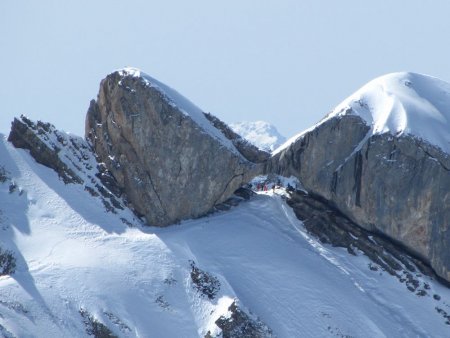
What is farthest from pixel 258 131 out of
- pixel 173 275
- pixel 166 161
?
pixel 173 275

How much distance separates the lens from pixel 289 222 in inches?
2130

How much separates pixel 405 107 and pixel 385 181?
4.71 m

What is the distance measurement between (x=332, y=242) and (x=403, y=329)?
7607mm

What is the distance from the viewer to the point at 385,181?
52.4 metres

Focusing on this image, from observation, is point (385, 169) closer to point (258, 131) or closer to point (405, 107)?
point (405, 107)

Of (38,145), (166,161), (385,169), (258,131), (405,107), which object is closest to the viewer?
(385,169)

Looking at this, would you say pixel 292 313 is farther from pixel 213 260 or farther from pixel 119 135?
pixel 119 135

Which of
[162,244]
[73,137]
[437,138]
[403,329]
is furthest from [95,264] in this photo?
[437,138]

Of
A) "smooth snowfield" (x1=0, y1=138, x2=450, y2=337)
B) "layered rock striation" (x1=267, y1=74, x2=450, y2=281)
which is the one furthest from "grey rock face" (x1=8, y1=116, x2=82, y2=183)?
"layered rock striation" (x1=267, y1=74, x2=450, y2=281)

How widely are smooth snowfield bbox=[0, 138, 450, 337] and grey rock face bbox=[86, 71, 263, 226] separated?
1.43 m

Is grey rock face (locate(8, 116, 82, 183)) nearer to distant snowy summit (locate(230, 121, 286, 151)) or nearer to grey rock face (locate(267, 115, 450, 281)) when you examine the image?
grey rock face (locate(267, 115, 450, 281))

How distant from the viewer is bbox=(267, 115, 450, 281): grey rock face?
51.5 metres

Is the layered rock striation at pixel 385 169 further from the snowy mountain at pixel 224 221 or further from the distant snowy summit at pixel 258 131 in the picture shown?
the distant snowy summit at pixel 258 131

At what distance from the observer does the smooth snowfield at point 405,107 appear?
52594mm
